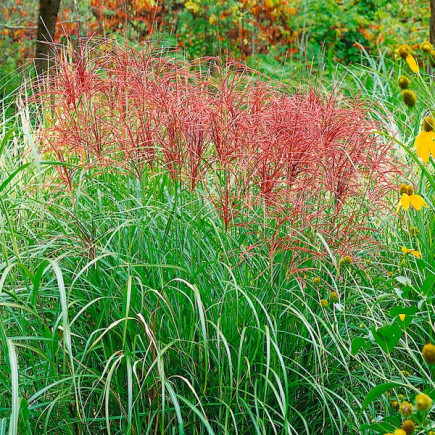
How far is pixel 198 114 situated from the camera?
2760mm

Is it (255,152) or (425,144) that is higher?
(425,144)

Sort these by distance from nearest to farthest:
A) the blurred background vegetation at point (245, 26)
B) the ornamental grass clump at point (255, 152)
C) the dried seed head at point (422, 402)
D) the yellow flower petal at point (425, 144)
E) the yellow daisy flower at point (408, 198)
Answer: the dried seed head at point (422, 402)
the yellow flower petal at point (425, 144)
the yellow daisy flower at point (408, 198)
the ornamental grass clump at point (255, 152)
the blurred background vegetation at point (245, 26)

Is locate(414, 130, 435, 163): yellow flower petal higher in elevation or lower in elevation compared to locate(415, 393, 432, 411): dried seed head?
higher

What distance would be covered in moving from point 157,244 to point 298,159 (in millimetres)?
609

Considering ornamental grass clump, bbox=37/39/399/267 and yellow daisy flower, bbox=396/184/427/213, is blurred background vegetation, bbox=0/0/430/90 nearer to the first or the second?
ornamental grass clump, bbox=37/39/399/267

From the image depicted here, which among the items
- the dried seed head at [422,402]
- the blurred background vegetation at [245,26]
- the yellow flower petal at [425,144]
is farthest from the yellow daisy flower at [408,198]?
the blurred background vegetation at [245,26]

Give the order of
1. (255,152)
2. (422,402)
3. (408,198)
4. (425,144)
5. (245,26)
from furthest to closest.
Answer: (245,26)
(255,152)
(408,198)
(425,144)
(422,402)

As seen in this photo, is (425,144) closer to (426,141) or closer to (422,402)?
(426,141)

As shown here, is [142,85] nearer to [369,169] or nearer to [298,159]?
[298,159]

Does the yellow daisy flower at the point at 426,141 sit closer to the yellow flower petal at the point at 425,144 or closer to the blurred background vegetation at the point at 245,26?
the yellow flower petal at the point at 425,144

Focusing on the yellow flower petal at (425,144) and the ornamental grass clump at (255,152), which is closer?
the yellow flower petal at (425,144)

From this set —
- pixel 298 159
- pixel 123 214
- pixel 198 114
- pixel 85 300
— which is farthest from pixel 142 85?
pixel 85 300

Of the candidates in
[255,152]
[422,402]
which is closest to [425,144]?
[255,152]

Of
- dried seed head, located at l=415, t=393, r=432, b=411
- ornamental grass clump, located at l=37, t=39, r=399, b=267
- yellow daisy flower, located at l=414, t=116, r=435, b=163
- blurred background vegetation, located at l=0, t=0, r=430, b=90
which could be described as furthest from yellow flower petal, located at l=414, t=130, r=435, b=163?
blurred background vegetation, located at l=0, t=0, r=430, b=90
